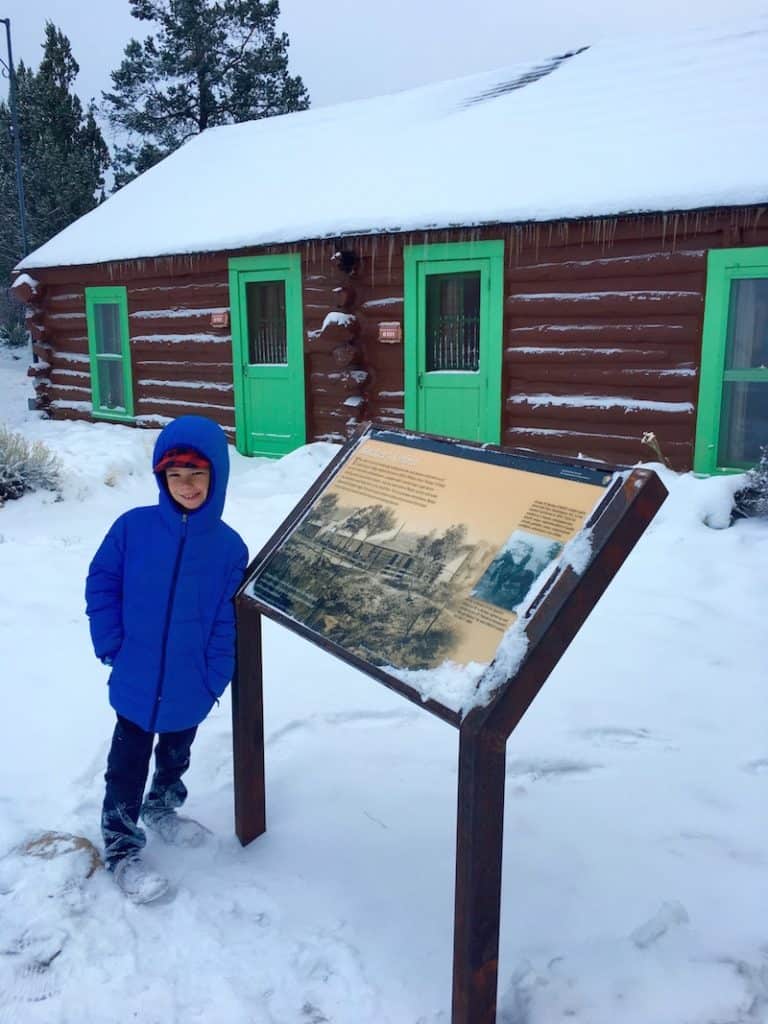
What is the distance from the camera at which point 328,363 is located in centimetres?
952

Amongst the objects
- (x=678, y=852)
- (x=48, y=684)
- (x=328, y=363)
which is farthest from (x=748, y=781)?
(x=328, y=363)

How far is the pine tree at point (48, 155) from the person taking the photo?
2399 cm

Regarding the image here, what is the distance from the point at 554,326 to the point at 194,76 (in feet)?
73.0

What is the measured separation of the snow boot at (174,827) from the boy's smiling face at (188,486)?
1054 mm

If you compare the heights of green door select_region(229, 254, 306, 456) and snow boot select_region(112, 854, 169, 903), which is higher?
green door select_region(229, 254, 306, 456)

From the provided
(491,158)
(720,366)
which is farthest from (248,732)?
(491,158)

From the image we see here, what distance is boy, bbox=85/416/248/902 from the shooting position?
8.04 feet

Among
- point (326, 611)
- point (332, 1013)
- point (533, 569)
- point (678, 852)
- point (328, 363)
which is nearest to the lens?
point (533, 569)

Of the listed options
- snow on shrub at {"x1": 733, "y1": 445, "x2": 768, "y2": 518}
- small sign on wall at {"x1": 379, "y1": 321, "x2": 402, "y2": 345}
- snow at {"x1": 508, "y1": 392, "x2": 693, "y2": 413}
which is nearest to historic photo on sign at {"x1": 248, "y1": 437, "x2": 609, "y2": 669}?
snow on shrub at {"x1": 733, "y1": 445, "x2": 768, "y2": 518}

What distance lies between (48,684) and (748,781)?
2945 mm

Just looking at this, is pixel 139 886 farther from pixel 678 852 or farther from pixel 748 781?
pixel 748 781

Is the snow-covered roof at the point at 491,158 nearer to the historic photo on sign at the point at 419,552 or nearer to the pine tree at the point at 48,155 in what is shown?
the historic photo on sign at the point at 419,552

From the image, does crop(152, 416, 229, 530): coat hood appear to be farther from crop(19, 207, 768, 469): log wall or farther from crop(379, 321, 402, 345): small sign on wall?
crop(379, 321, 402, 345): small sign on wall

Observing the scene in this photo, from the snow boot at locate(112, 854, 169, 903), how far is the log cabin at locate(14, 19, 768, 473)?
576cm
